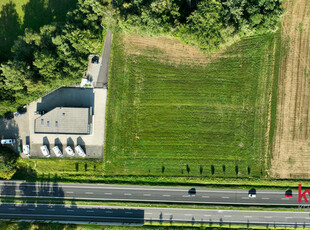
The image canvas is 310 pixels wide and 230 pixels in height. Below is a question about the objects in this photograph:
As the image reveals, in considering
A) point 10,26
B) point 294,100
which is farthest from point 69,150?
point 294,100

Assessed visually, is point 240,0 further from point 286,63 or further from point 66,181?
point 66,181

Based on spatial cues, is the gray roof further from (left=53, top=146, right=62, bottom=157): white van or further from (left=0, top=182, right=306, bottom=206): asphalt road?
(left=0, top=182, right=306, bottom=206): asphalt road

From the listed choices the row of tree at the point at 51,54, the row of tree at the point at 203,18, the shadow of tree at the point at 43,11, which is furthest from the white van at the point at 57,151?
the row of tree at the point at 203,18

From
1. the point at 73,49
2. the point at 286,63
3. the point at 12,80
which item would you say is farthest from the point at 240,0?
the point at 12,80

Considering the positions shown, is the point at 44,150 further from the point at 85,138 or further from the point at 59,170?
the point at 85,138

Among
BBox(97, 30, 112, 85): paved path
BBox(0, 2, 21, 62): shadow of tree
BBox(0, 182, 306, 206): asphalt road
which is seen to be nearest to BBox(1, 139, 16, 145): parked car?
BBox(0, 182, 306, 206): asphalt road

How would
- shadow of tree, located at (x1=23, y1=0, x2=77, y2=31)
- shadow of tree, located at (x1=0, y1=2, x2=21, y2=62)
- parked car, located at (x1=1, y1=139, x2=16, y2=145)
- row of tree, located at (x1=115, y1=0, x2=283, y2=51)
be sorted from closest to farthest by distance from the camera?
row of tree, located at (x1=115, y1=0, x2=283, y2=51) < shadow of tree, located at (x1=23, y1=0, x2=77, y2=31) < parked car, located at (x1=1, y1=139, x2=16, y2=145) < shadow of tree, located at (x1=0, y1=2, x2=21, y2=62)
